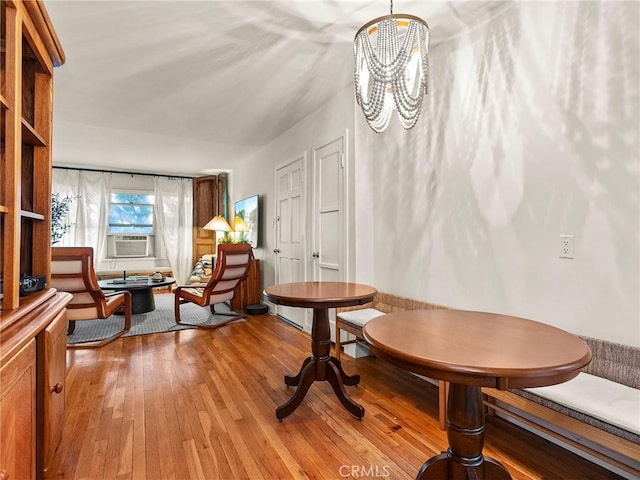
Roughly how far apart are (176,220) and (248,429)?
258 inches

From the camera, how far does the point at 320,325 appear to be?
227cm

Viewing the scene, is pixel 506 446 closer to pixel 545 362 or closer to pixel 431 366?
pixel 545 362

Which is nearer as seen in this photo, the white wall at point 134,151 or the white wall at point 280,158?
the white wall at point 280,158

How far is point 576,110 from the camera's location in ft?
5.79

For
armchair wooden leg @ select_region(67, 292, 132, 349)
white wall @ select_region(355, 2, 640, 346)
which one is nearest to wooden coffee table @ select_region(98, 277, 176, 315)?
armchair wooden leg @ select_region(67, 292, 132, 349)

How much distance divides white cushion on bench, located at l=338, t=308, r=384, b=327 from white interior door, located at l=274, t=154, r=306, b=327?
49.1 inches

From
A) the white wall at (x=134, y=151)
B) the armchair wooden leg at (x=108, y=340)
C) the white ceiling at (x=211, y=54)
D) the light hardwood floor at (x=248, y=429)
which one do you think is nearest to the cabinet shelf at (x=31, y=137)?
the white ceiling at (x=211, y=54)

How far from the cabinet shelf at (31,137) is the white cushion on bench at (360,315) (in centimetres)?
228

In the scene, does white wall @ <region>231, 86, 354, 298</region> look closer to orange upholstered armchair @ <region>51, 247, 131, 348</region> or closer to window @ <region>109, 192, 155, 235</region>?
window @ <region>109, 192, 155, 235</region>

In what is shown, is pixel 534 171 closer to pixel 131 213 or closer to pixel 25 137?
pixel 25 137

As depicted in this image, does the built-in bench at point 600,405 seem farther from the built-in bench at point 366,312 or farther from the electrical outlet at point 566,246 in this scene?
the built-in bench at point 366,312

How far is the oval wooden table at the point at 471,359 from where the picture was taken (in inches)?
37.9

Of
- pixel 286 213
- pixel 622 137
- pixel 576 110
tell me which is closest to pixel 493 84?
pixel 576 110

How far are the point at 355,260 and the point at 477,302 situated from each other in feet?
3.95
